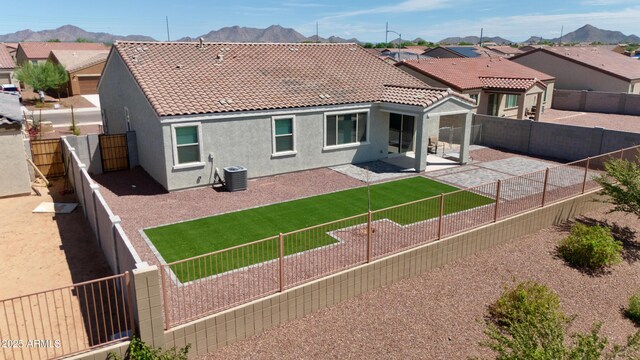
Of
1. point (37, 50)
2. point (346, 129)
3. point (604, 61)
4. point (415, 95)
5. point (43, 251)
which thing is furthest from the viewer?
point (37, 50)

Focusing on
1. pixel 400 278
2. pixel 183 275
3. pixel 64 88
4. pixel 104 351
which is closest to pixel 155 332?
pixel 104 351

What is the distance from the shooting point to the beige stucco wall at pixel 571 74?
1629 inches

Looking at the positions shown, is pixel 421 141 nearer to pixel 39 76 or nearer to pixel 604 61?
pixel 604 61

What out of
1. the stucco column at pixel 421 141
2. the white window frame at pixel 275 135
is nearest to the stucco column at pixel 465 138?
the stucco column at pixel 421 141

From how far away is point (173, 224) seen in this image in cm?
1457

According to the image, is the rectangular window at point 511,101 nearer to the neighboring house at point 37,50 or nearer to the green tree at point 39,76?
the green tree at point 39,76

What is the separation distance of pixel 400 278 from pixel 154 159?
11.5m

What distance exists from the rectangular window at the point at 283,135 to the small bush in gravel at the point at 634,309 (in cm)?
1309

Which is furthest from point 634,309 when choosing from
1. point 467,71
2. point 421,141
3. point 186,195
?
point 467,71

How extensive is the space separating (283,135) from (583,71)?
34549 millimetres

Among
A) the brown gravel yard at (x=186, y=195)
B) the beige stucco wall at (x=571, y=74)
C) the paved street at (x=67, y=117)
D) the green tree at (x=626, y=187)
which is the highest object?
the beige stucco wall at (x=571, y=74)

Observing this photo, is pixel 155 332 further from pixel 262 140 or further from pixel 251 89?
pixel 251 89

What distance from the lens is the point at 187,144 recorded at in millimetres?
17875

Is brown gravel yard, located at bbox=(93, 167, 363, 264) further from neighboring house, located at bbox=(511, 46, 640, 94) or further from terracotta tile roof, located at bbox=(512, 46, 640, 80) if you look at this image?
terracotta tile roof, located at bbox=(512, 46, 640, 80)
